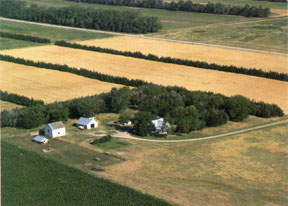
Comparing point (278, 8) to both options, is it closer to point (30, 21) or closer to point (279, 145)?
point (30, 21)

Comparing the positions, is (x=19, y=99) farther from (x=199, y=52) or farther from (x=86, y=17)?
(x=86, y=17)

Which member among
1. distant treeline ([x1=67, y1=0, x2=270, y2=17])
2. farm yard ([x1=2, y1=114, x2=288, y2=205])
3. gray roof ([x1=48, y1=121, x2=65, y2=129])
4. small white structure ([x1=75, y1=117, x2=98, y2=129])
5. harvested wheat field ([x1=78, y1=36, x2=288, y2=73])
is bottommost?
farm yard ([x1=2, y1=114, x2=288, y2=205])

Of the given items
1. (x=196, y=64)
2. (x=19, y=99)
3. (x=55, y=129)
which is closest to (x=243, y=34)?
(x=196, y=64)

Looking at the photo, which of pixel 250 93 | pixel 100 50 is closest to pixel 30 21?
pixel 100 50

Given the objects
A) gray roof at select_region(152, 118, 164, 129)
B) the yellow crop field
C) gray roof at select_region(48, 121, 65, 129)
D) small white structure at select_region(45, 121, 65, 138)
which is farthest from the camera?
the yellow crop field

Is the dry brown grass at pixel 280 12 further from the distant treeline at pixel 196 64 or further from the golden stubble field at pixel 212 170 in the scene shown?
the golden stubble field at pixel 212 170

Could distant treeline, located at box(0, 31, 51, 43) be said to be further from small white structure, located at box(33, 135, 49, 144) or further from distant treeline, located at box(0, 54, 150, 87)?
small white structure, located at box(33, 135, 49, 144)

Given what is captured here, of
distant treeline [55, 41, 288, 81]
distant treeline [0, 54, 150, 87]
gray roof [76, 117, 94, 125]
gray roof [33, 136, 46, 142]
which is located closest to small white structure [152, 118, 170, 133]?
gray roof [76, 117, 94, 125]
